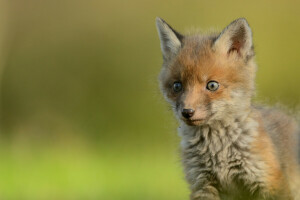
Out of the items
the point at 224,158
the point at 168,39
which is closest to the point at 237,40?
the point at 168,39

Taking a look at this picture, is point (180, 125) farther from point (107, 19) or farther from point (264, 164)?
point (107, 19)

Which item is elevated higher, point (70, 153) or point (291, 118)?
point (291, 118)

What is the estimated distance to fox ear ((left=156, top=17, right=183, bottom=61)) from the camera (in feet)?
16.5

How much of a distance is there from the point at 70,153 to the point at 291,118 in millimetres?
3127

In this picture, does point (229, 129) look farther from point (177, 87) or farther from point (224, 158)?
point (177, 87)

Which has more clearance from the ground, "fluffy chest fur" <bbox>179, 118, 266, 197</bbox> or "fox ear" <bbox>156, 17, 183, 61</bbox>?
"fox ear" <bbox>156, 17, 183, 61</bbox>

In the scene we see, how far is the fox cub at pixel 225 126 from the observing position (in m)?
4.51

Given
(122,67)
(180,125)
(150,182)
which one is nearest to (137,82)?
(122,67)

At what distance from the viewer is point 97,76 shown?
11.4 meters

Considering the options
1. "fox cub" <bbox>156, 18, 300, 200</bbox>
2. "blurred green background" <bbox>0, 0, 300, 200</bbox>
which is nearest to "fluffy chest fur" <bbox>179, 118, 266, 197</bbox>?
"fox cub" <bbox>156, 18, 300, 200</bbox>

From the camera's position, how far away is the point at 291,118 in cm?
557

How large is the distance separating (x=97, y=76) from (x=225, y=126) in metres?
6.87

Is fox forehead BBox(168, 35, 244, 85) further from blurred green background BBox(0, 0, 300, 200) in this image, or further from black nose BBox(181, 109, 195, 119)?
blurred green background BBox(0, 0, 300, 200)

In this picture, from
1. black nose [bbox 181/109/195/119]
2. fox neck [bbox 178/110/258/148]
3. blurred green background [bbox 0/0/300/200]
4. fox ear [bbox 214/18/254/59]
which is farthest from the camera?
blurred green background [bbox 0/0/300/200]
